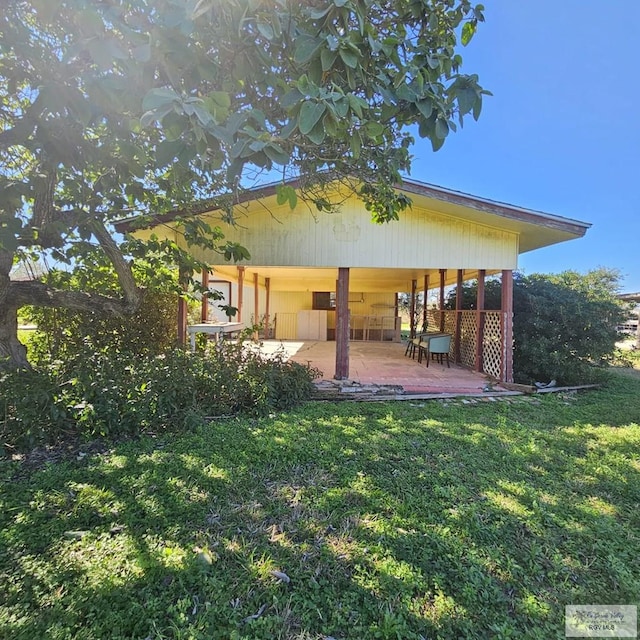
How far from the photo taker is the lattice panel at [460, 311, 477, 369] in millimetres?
8703

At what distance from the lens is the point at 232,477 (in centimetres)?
296

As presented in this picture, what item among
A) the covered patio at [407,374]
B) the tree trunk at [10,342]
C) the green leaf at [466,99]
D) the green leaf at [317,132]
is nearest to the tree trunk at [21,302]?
the tree trunk at [10,342]

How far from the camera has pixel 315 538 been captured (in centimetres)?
223

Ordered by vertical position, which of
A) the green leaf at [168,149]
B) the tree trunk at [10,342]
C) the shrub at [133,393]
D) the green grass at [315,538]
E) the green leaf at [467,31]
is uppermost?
the green leaf at [467,31]

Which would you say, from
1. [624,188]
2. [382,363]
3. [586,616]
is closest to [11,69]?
[586,616]

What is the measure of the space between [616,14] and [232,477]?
43.6ft

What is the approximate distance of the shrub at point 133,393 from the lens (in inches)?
136

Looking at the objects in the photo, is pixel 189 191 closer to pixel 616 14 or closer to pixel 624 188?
pixel 616 14

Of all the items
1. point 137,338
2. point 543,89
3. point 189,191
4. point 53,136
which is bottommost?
point 137,338

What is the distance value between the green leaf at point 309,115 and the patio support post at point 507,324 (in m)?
6.33

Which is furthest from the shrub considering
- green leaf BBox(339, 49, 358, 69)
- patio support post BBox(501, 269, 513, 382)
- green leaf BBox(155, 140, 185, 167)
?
patio support post BBox(501, 269, 513, 382)

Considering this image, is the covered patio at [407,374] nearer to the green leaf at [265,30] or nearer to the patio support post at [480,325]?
the patio support post at [480,325]

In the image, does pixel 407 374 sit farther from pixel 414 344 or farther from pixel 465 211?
pixel 465 211

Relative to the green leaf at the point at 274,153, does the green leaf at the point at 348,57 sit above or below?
above
